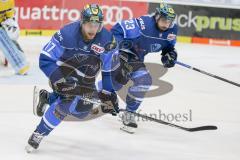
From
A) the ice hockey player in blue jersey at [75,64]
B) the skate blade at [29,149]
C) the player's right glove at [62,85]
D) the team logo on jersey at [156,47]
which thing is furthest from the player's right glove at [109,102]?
the team logo on jersey at [156,47]

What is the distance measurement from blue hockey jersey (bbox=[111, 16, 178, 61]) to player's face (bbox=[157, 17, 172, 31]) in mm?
72

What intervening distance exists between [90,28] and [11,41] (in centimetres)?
343

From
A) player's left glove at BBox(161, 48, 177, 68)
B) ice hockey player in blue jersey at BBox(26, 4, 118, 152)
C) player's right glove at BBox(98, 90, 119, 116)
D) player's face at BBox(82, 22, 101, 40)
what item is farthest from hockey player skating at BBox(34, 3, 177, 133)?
player's face at BBox(82, 22, 101, 40)

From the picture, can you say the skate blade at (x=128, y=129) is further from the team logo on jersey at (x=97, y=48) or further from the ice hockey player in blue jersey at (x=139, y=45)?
the team logo on jersey at (x=97, y=48)

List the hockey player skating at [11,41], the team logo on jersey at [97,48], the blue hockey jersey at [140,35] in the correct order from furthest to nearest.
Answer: the hockey player skating at [11,41] → the blue hockey jersey at [140,35] → the team logo on jersey at [97,48]

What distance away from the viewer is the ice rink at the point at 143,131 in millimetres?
4691

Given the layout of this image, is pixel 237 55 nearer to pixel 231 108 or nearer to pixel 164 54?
pixel 231 108

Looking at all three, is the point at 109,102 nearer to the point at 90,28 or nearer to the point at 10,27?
the point at 90,28

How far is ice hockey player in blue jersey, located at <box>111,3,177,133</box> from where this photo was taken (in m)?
5.48

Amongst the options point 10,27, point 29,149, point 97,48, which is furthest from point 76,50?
point 10,27

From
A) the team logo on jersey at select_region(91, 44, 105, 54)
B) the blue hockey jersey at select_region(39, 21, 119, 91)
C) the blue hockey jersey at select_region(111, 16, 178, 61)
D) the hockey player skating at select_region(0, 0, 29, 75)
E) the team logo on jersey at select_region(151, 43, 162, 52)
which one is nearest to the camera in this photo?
the blue hockey jersey at select_region(39, 21, 119, 91)

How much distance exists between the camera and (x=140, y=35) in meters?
5.64

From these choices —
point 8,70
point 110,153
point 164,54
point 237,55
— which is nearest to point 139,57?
point 164,54

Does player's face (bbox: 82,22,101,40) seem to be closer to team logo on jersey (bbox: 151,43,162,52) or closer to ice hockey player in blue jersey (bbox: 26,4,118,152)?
ice hockey player in blue jersey (bbox: 26,4,118,152)
